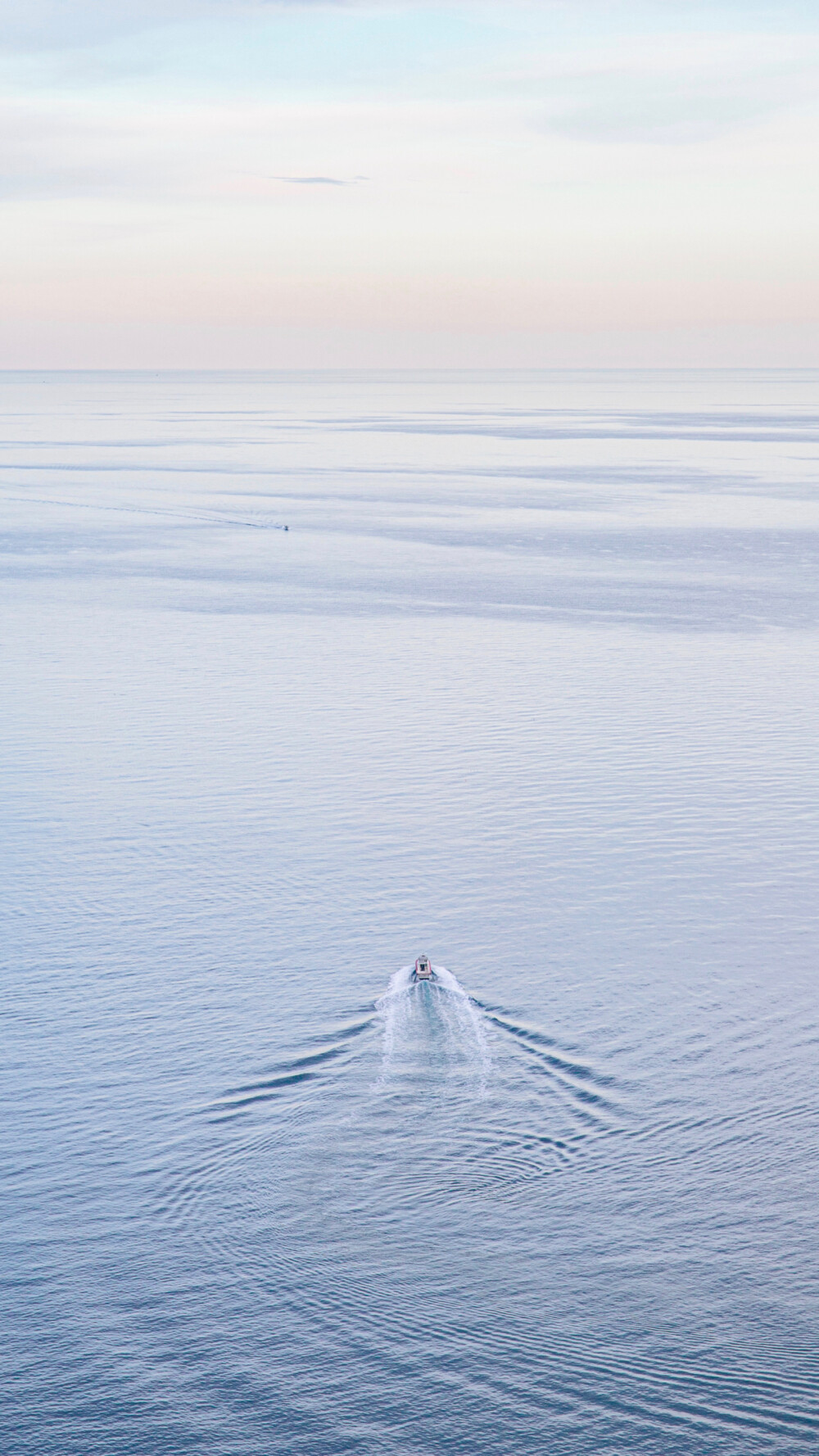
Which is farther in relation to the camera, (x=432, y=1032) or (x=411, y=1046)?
(x=432, y=1032)

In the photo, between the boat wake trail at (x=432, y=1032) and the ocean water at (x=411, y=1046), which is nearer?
the ocean water at (x=411, y=1046)

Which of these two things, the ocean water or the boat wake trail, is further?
the boat wake trail

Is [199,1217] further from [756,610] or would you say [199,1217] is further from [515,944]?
[756,610]

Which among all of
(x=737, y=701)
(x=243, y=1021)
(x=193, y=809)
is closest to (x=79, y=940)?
(x=243, y=1021)

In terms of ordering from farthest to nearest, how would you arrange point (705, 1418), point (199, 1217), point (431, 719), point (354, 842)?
point (431, 719) → point (354, 842) → point (199, 1217) → point (705, 1418)
